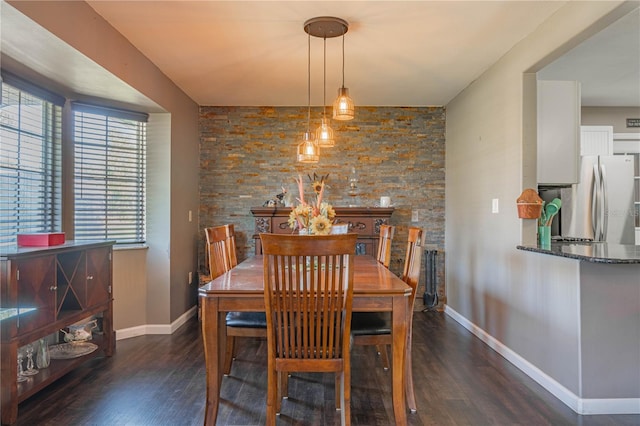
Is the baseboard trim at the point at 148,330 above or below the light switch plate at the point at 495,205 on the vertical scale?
below

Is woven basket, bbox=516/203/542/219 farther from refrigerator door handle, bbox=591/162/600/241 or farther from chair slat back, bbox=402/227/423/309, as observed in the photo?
refrigerator door handle, bbox=591/162/600/241

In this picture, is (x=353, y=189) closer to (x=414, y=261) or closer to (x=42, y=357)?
(x=414, y=261)

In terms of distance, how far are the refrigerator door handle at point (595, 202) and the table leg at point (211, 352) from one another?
384cm

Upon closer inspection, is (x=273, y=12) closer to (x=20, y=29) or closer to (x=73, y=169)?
(x=20, y=29)

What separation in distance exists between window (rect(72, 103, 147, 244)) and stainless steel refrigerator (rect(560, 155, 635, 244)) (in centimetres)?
421

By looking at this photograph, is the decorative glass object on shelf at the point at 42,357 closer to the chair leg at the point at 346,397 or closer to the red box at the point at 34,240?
the red box at the point at 34,240

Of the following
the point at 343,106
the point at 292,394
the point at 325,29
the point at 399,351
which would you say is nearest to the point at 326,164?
the point at 325,29

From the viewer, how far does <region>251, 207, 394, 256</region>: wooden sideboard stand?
4555 mm

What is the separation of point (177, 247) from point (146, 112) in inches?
55.0

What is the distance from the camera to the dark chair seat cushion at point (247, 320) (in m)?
2.37

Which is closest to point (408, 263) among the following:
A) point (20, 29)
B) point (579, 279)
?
point (579, 279)

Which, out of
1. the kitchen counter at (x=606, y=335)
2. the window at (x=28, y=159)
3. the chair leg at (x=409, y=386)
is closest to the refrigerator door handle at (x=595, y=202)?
the kitchen counter at (x=606, y=335)

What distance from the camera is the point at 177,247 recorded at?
4.12m

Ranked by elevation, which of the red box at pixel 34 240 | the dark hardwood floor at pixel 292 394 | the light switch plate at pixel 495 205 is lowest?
the dark hardwood floor at pixel 292 394
